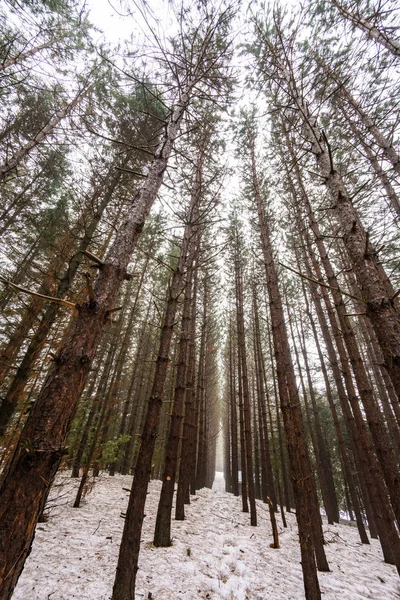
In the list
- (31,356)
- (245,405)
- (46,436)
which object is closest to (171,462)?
(245,405)

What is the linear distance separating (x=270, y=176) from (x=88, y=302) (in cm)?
823

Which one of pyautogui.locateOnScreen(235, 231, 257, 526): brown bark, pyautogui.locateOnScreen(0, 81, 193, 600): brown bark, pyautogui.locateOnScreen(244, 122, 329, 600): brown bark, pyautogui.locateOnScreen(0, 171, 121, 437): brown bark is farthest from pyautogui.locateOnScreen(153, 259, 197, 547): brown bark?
pyautogui.locateOnScreen(235, 231, 257, 526): brown bark

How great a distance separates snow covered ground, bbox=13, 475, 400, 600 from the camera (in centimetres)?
345

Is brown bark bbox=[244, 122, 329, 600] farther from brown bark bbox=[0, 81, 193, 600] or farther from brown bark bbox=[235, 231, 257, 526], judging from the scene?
brown bark bbox=[0, 81, 193, 600]

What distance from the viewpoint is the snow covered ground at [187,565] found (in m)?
3.45

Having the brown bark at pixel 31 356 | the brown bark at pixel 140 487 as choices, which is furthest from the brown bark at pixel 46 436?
the brown bark at pixel 31 356

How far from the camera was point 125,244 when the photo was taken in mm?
2854

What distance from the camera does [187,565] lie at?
4.20 meters

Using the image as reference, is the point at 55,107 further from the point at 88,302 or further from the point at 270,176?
the point at 88,302

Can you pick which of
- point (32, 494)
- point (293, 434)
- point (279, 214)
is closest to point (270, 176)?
point (279, 214)

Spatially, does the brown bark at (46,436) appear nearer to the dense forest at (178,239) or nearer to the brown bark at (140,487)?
the dense forest at (178,239)

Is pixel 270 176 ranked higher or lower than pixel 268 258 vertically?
higher

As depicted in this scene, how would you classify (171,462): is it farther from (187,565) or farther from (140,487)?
(140,487)

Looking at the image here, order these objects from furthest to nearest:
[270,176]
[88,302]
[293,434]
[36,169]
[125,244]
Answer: [36,169] < [270,176] < [293,434] < [125,244] < [88,302]
